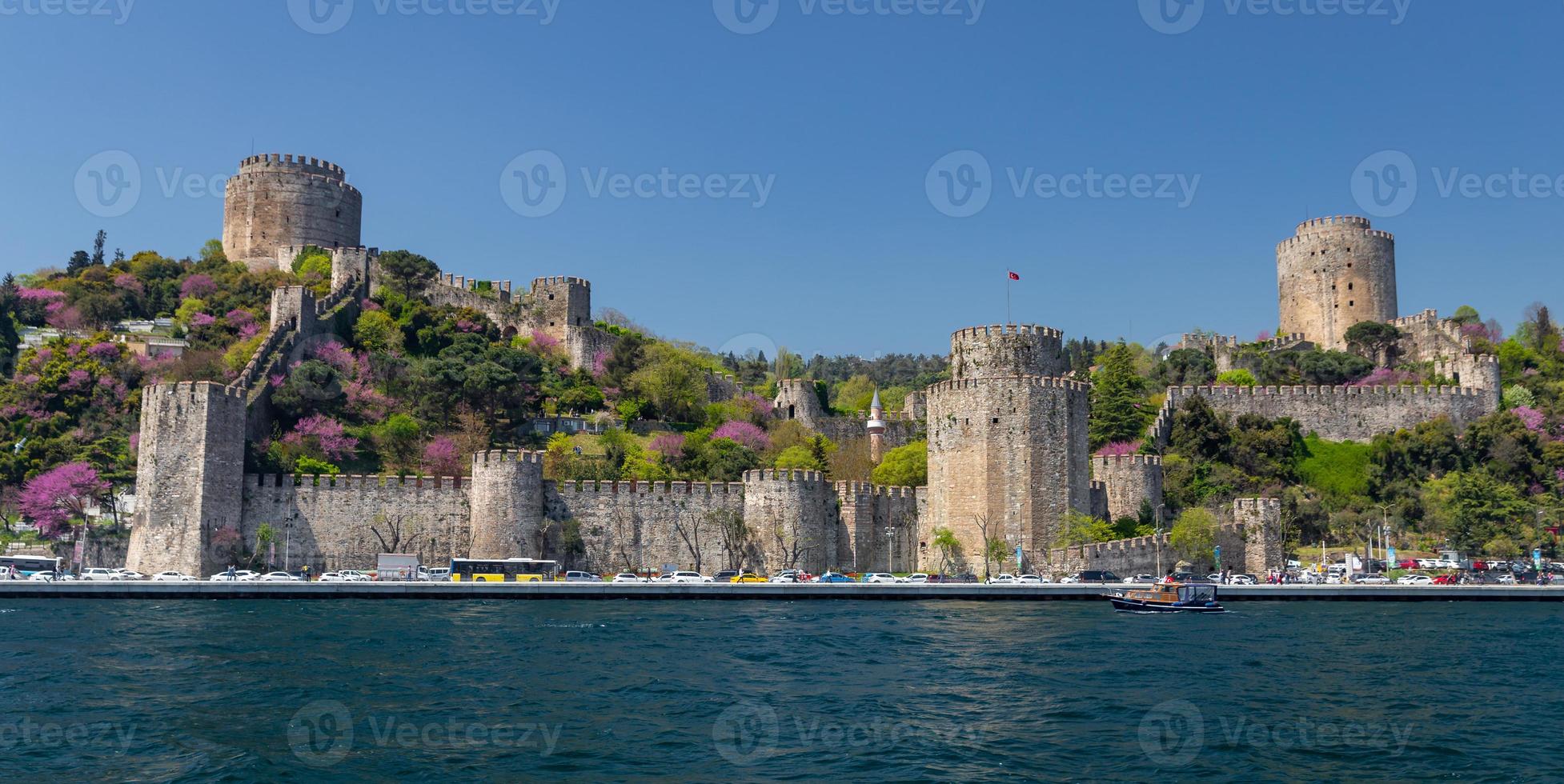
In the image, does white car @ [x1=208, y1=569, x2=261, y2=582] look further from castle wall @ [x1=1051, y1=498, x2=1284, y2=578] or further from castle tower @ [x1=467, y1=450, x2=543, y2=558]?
castle wall @ [x1=1051, y1=498, x2=1284, y2=578]

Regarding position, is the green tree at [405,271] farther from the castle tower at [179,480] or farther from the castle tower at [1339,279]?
the castle tower at [1339,279]

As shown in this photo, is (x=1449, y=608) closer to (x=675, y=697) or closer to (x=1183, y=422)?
(x=1183, y=422)

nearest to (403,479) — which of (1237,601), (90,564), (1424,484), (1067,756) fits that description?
(90,564)

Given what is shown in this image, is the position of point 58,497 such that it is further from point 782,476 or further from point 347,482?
point 782,476

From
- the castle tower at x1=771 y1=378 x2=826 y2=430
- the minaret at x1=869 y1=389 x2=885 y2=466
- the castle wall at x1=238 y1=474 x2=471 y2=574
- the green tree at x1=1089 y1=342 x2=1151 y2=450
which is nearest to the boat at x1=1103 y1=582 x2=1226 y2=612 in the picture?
the green tree at x1=1089 y1=342 x2=1151 y2=450

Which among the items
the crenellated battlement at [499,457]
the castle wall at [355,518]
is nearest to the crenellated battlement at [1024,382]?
the crenellated battlement at [499,457]
